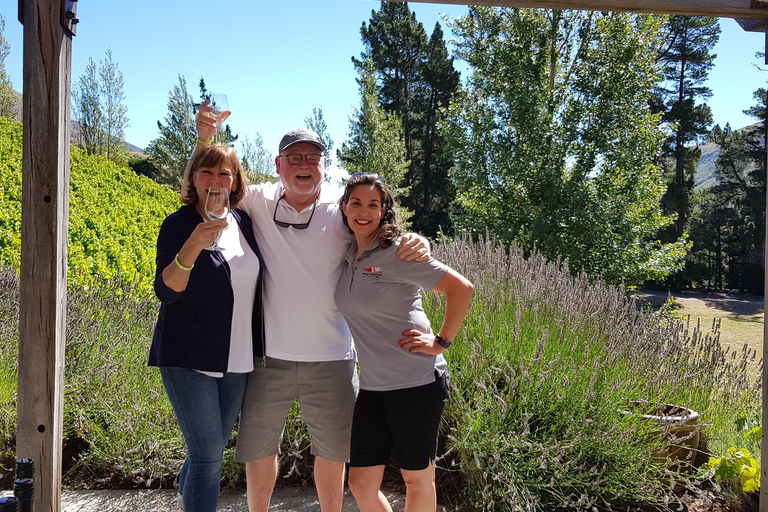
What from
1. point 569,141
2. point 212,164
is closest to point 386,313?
point 212,164

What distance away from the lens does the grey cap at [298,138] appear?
253 centimetres

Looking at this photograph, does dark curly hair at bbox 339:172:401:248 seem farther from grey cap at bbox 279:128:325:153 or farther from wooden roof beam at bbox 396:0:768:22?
wooden roof beam at bbox 396:0:768:22

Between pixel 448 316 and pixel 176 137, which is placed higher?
pixel 176 137

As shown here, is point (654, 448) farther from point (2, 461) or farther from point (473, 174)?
point (473, 174)

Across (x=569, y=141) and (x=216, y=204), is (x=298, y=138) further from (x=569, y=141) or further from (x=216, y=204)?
(x=569, y=141)

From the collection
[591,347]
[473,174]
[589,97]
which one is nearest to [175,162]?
[473,174]

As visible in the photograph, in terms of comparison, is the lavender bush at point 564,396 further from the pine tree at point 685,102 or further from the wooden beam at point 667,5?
the pine tree at point 685,102

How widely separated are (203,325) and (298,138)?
91 centimetres

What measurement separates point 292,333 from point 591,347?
2.21m

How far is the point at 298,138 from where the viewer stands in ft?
8.33

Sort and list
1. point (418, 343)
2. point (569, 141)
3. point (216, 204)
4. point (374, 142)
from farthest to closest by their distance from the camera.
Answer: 1. point (374, 142)
2. point (569, 141)
3. point (418, 343)
4. point (216, 204)

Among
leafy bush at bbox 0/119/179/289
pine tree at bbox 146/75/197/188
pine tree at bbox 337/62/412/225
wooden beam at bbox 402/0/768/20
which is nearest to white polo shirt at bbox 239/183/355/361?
wooden beam at bbox 402/0/768/20

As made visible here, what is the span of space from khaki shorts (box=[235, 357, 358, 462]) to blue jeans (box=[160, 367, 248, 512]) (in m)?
0.21

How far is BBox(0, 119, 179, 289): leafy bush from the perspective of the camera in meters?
7.08
